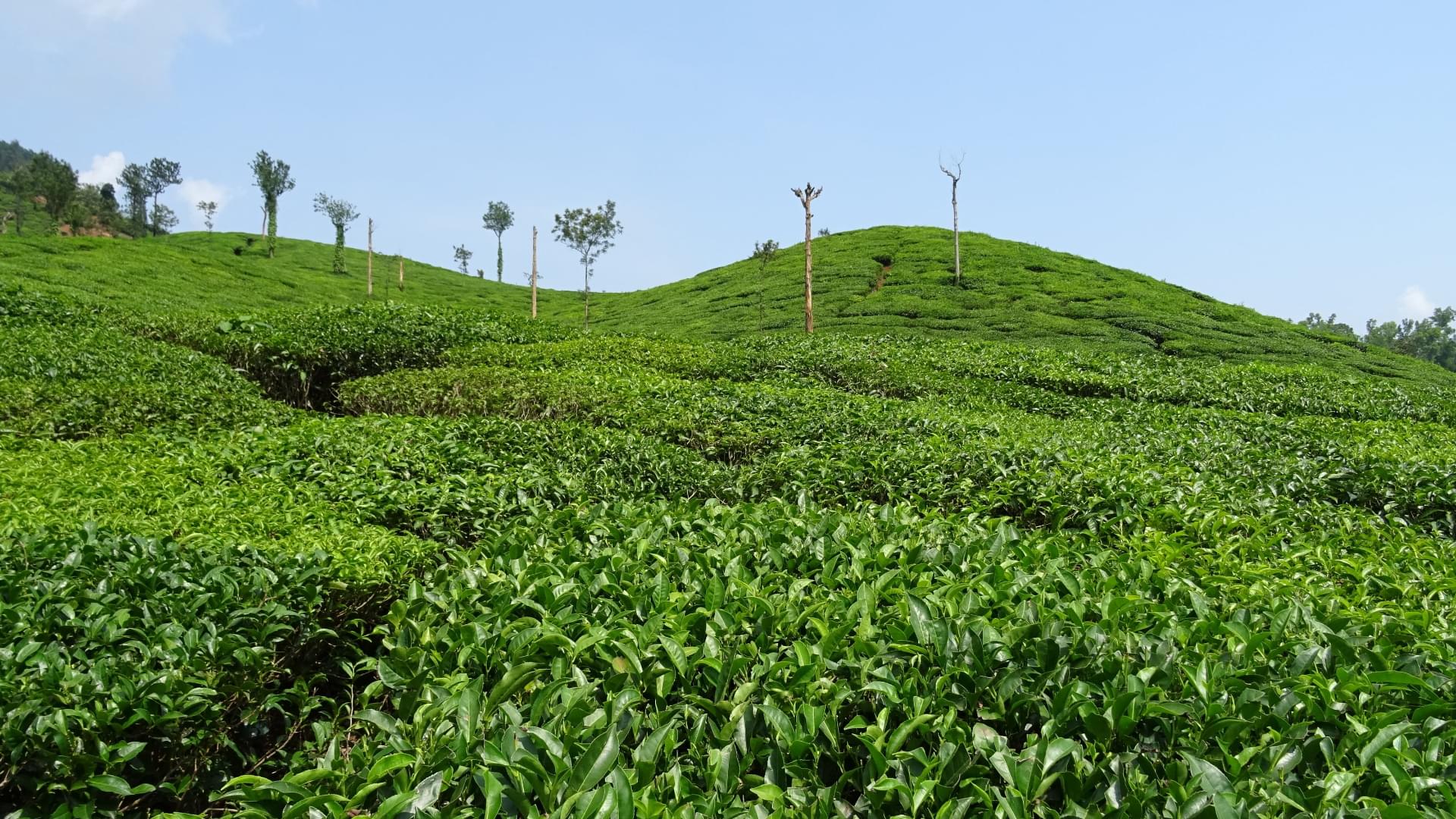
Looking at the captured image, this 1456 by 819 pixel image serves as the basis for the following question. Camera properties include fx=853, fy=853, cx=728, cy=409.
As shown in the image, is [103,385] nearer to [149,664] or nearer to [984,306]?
[149,664]

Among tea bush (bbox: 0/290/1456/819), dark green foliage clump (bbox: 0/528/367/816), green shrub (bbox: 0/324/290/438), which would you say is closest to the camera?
tea bush (bbox: 0/290/1456/819)

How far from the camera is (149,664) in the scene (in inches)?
147

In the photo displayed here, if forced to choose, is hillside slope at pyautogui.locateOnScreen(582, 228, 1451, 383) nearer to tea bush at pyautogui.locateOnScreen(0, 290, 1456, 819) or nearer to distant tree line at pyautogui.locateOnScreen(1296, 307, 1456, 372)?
tea bush at pyautogui.locateOnScreen(0, 290, 1456, 819)

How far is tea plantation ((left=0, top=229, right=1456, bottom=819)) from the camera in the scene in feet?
9.72

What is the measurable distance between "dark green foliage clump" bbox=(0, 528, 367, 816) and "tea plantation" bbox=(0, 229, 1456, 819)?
20 mm

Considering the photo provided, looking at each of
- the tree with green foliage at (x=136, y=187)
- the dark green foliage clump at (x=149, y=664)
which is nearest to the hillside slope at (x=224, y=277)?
the dark green foliage clump at (x=149, y=664)

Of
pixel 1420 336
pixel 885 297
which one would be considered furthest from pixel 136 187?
pixel 1420 336

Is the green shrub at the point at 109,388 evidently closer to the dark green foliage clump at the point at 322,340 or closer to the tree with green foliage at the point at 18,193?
the dark green foliage clump at the point at 322,340

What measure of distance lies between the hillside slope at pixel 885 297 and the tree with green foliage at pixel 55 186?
3853 centimetres

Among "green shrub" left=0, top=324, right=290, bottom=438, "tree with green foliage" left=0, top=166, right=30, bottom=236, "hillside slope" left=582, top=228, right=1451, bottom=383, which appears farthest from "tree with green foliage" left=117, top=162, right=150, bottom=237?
"green shrub" left=0, top=324, right=290, bottom=438

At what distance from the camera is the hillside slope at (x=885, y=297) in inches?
1211

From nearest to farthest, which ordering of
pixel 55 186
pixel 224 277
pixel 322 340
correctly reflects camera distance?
1. pixel 322 340
2. pixel 224 277
3. pixel 55 186

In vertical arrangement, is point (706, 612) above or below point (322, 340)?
below

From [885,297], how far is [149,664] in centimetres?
3816
